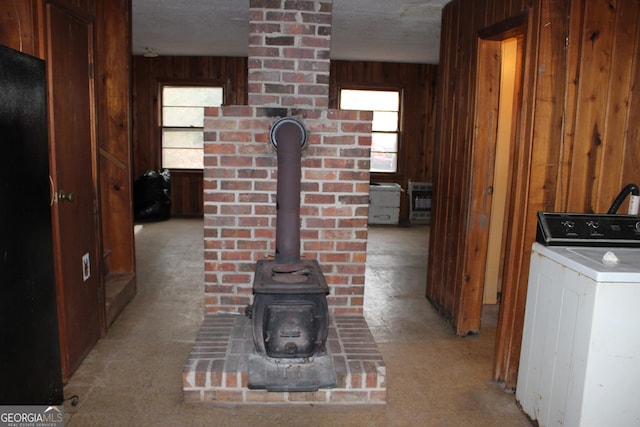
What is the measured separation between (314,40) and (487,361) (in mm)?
2231

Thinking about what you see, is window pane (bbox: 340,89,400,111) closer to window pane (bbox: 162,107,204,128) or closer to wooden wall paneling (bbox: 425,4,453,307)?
window pane (bbox: 162,107,204,128)

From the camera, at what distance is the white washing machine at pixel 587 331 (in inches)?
75.7

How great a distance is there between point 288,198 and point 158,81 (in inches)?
238

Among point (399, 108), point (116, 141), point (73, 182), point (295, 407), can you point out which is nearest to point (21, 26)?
point (73, 182)

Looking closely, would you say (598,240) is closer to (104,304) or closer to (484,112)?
(484,112)

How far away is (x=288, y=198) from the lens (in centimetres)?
262

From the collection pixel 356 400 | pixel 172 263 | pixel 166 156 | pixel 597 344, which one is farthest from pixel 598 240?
pixel 166 156

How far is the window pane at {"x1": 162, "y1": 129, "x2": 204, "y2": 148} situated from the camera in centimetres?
798

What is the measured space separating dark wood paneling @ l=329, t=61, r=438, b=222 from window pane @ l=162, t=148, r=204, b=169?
2311 millimetres

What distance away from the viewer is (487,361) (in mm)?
3131

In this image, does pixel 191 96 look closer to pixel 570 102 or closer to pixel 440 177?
pixel 440 177

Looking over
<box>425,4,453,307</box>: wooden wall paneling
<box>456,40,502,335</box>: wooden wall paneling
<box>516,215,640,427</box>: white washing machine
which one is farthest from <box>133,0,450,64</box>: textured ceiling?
<box>516,215,640,427</box>: white washing machine

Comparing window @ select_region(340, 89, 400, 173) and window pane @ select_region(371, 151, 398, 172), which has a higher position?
window @ select_region(340, 89, 400, 173)

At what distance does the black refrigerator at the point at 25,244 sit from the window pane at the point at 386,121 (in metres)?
6.35
